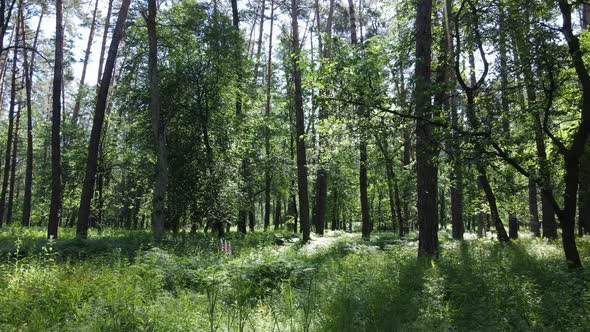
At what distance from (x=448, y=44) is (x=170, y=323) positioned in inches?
434

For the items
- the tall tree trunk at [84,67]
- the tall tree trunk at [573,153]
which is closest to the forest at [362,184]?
the tall tree trunk at [573,153]

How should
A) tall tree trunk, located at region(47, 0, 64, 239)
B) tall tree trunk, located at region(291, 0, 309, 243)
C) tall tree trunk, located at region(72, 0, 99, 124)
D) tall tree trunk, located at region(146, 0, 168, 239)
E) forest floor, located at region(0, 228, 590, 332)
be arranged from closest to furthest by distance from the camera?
1. forest floor, located at region(0, 228, 590, 332)
2. tall tree trunk, located at region(146, 0, 168, 239)
3. tall tree trunk, located at region(47, 0, 64, 239)
4. tall tree trunk, located at region(291, 0, 309, 243)
5. tall tree trunk, located at region(72, 0, 99, 124)

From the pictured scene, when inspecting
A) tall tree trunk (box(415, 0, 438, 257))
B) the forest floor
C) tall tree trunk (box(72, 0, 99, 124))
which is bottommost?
the forest floor

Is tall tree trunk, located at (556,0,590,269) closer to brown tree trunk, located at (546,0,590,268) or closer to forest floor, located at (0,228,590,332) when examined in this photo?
brown tree trunk, located at (546,0,590,268)

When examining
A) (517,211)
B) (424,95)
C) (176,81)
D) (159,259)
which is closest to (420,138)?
(424,95)

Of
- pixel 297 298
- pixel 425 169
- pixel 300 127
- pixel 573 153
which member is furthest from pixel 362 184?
pixel 297 298

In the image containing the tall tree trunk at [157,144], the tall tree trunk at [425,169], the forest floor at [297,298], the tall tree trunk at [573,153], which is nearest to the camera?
the forest floor at [297,298]

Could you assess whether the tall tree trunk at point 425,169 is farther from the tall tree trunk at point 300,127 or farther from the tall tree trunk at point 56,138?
the tall tree trunk at point 56,138

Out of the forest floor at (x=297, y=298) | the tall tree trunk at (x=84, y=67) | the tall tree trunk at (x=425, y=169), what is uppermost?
the tall tree trunk at (x=84, y=67)

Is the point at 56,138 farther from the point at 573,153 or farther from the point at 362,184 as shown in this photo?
the point at 573,153

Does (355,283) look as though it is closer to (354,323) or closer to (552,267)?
(354,323)

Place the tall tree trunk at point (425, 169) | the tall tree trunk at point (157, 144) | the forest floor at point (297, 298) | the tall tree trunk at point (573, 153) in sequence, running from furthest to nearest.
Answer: the tall tree trunk at point (157, 144) → the tall tree trunk at point (425, 169) → the tall tree trunk at point (573, 153) → the forest floor at point (297, 298)

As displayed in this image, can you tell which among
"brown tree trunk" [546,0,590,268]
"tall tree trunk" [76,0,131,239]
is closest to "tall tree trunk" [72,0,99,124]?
"tall tree trunk" [76,0,131,239]

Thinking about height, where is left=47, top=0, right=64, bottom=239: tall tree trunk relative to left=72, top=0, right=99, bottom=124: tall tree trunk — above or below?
below
